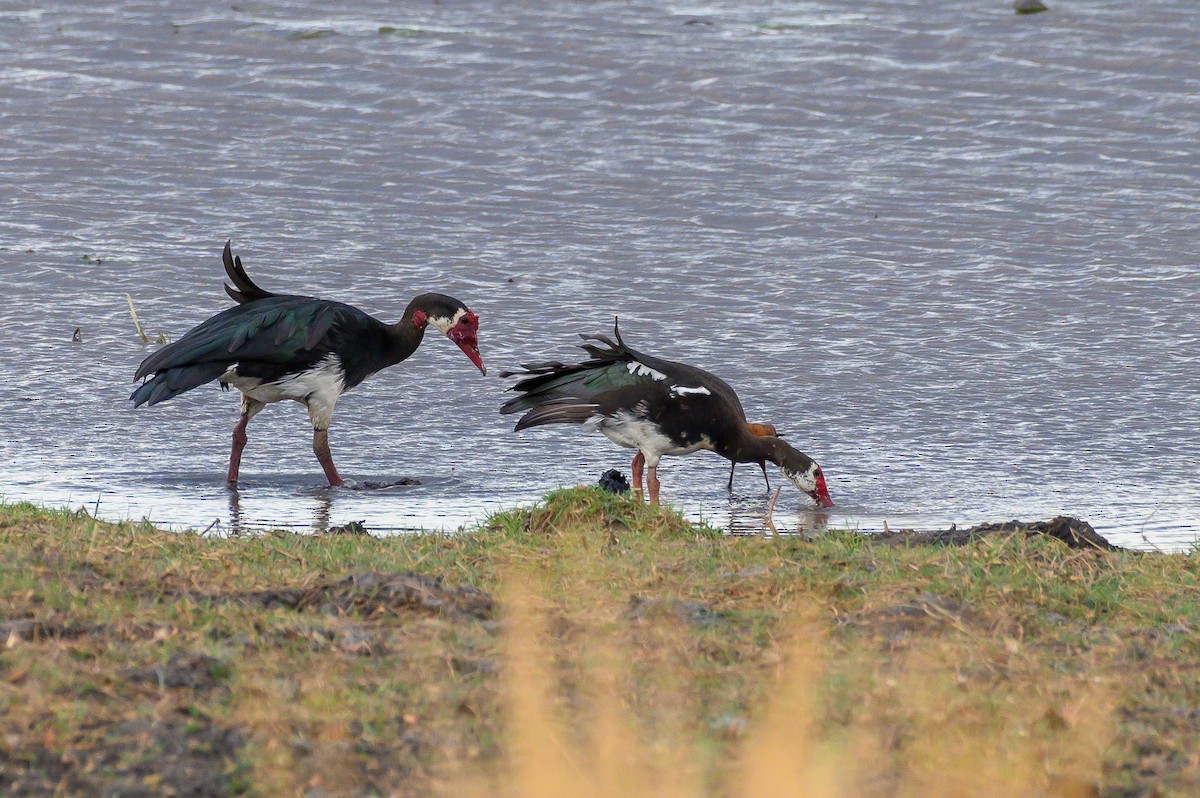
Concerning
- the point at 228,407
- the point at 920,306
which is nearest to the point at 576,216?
the point at 920,306

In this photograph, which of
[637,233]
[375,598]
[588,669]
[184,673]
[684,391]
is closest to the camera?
[184,673]

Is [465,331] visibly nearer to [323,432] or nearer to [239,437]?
[323,432]

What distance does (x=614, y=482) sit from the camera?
8602 mm

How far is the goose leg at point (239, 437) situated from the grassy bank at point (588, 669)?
2.70 meters

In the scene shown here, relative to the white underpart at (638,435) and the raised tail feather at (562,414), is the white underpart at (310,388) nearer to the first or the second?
the raised tail feather at (562,414)

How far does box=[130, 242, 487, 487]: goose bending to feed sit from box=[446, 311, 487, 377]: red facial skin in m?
0.16

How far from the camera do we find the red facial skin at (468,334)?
32.7ft

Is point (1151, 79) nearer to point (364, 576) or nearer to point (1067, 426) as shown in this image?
point (1067, 426)

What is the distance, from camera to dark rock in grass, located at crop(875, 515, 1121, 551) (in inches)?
261

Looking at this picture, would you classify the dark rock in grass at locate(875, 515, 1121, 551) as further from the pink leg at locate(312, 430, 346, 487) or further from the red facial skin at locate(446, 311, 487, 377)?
the red facial skin at locate(446, 311, 487, 377)

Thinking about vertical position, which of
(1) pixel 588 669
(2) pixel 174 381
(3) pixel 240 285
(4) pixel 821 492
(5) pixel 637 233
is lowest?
(5) pixel 637 233

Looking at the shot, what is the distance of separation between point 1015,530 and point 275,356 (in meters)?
4.42

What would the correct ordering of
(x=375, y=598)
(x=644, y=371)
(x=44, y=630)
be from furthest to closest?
(x=644, y=371), (x=375, y=598), (x=44, y=630)

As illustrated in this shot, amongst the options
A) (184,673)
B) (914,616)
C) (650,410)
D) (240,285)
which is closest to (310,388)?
(240,285)
